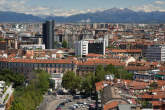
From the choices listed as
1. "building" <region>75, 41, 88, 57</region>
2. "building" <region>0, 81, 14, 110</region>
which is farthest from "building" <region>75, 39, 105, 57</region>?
"building" <region>0, 81, 14, 110</region>

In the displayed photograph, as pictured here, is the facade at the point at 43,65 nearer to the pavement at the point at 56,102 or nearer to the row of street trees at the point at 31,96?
the row of street trees at the point at 31,96

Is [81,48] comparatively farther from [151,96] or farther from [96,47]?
[151,96]

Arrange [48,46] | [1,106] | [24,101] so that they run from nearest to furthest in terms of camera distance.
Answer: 1. [1,106]
2. [24,101]
3. [48,46]

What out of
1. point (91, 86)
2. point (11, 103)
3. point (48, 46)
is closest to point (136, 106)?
point (11, 103)

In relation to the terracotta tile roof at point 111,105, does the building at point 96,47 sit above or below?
below

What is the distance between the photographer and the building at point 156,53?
62750 millimetres

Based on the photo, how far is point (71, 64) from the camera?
157 ft

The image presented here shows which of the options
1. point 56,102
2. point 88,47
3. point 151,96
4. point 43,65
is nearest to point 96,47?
point 88,47

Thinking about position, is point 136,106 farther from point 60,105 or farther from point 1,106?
point 60,105

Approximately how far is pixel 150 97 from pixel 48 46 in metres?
54.7

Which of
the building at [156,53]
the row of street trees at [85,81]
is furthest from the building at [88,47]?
the row of street trees at [85,81]

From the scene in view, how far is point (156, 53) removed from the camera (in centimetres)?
6419

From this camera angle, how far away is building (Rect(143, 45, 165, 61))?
62.8 m

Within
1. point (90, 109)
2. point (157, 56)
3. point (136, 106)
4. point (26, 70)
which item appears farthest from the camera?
point (157, 56)
